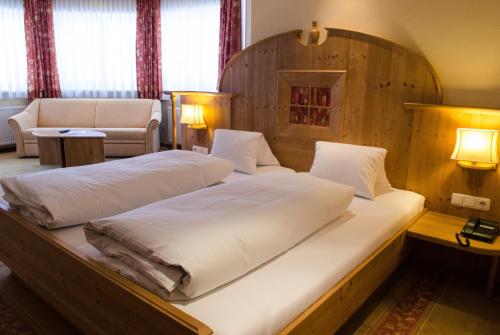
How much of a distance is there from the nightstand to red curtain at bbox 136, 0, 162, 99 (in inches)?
196

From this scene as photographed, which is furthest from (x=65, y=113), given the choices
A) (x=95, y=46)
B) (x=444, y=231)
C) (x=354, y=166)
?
(x=444, y=231)

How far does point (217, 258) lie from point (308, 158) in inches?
80.0

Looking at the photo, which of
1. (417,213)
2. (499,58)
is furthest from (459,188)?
(499,58)

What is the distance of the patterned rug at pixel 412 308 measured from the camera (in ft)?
6.97

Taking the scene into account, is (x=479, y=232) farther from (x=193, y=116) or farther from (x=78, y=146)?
(x=78, y=146)

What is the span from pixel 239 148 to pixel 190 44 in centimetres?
328

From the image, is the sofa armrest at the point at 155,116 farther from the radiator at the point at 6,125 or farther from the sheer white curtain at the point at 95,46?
the radiator at the point at 6,125

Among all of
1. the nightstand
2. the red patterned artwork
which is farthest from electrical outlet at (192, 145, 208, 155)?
the nightstand

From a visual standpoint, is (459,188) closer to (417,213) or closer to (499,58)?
(417,213)

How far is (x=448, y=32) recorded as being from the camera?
264cm

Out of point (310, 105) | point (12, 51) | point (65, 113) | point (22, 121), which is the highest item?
point (12, 51)

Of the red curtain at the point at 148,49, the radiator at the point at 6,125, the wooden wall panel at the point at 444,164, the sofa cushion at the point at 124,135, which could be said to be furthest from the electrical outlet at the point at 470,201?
the radiator at the point at 6,125

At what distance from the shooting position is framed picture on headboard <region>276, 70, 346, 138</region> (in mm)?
3150

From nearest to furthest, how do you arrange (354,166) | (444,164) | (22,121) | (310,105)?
(444,164), (354,166), (310,105), (22,121)
